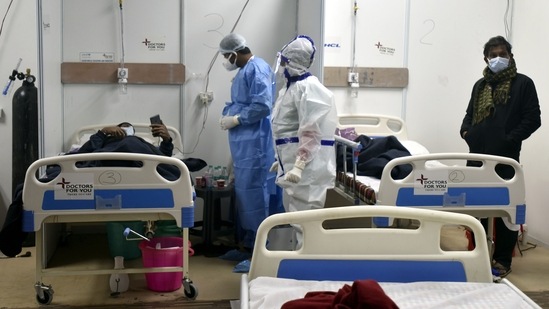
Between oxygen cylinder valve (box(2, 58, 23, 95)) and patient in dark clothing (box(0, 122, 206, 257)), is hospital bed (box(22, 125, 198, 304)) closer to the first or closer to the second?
patient in dark clothing (box(0, 122, 206, 257))

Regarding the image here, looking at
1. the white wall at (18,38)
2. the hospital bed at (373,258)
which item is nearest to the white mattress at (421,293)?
the hospital bed at (373,258)

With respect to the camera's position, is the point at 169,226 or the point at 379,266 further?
the point at 169,226

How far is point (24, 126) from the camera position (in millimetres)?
3896

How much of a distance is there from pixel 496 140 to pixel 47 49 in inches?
126

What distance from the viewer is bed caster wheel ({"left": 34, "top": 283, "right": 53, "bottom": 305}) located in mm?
3033

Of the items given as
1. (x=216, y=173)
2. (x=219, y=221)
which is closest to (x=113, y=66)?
(x=216, y=173)

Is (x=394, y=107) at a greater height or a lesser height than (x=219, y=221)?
greater

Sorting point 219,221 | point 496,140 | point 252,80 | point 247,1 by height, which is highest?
point 247,1

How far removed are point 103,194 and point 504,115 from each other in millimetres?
2569

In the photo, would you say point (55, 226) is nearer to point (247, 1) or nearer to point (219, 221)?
point (219, 221)

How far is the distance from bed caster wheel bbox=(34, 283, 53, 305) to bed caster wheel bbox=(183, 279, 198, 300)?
0.71m

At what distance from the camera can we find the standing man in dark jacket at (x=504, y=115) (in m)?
3.73

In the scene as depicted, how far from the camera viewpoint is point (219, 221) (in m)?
4.63

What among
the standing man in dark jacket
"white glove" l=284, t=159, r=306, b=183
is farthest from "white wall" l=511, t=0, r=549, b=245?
"white glove" l=284, t=159, r=306, b=183
